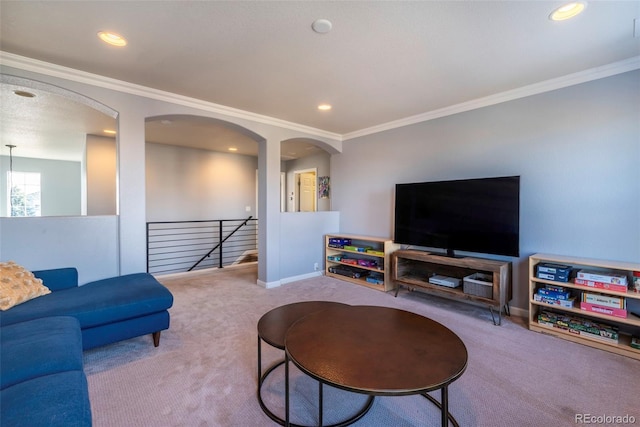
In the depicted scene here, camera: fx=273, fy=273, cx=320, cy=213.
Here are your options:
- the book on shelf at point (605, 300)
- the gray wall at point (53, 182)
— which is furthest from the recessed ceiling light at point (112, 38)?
the gray wall at point (53, 182)

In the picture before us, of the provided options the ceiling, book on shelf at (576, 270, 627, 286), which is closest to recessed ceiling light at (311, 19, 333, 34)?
the ceiling

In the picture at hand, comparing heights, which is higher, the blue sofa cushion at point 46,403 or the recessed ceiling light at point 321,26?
the recessed ceiling light at point 321,26

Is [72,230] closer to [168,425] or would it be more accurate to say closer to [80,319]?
[80,319]

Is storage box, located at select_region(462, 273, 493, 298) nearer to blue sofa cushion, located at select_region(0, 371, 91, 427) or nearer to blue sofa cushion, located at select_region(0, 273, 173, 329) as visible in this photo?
blue sofa cushion, located at select_region(0, 273, 173, 329)

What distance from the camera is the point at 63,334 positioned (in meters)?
1.58

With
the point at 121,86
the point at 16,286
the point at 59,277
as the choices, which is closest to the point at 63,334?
the point at 16,286

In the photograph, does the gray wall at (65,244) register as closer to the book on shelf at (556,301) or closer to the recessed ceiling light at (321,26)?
the recessed ceiling light at (321,26)

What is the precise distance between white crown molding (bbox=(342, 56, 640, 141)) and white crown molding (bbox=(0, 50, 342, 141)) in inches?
76.2

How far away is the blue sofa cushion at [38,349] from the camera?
1.23m

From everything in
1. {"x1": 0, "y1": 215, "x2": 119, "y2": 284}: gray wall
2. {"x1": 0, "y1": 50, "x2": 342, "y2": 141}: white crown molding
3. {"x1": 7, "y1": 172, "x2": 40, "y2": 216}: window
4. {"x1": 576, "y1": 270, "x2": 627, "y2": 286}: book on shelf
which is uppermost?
{"x1": 0, "y1": 50, "x2": 342, "y2": 141}: white crown molding

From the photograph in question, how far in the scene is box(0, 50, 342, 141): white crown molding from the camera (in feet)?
7.82

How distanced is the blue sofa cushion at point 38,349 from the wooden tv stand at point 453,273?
3.23 m

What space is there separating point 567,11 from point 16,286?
4362 mm

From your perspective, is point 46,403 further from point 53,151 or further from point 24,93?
point 53,151
